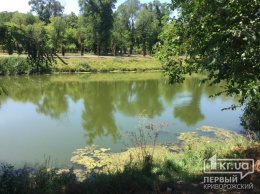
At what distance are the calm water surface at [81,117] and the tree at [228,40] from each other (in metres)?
5.10

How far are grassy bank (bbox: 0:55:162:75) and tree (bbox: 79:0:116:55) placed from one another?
543 cm

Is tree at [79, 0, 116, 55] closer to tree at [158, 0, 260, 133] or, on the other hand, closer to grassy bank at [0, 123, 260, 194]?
grassy bank at [0, 123, 260, 194]

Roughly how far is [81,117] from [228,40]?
11.1m

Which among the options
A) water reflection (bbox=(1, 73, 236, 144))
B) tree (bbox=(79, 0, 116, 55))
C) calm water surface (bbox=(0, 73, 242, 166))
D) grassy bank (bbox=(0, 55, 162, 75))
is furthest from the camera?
tree (bbox=(79, 0, 116, 55))

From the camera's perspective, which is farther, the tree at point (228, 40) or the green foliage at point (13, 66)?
the green foliage at point (13, 66)

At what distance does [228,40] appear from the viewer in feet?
10.2

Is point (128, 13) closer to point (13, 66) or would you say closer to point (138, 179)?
point (13, 66)

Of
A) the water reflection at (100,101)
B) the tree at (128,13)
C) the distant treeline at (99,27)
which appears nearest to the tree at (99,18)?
the distant treeline at (99,27)

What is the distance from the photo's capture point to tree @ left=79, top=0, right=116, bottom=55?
43188 millimetres

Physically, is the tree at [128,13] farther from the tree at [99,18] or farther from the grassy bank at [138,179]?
the grassy bank at [138,179]

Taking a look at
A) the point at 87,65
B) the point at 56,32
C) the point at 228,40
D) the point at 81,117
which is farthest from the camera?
the point at 56,32

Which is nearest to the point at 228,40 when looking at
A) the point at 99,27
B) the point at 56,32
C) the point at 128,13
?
the point at 56,32

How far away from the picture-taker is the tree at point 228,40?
2975 millimetres

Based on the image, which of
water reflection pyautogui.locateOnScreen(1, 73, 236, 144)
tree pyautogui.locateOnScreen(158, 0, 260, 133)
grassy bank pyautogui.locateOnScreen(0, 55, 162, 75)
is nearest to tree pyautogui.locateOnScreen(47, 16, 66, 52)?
grassy bank pyautogui.locateOnScreen(0, 55, 162, 75)
